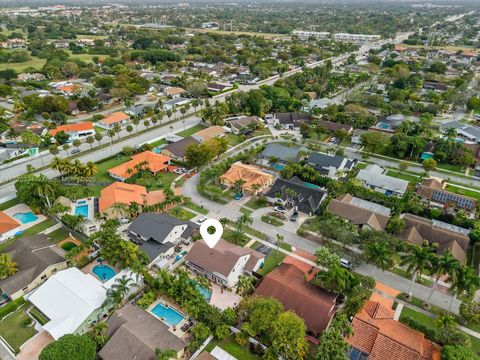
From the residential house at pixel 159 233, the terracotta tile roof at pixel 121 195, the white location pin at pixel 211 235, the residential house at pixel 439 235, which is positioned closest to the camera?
the white location pin at pixel 211 235

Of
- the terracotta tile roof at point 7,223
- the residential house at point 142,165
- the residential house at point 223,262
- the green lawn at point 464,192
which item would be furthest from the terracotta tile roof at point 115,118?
the green lawn at point 464,192

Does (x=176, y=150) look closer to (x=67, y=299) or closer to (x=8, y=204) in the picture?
(x=8, y=204)

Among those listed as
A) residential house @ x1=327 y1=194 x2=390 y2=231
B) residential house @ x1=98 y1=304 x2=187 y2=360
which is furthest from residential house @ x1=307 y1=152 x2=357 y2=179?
residential house @ x1=98 y1=304 x2=187 y2=360

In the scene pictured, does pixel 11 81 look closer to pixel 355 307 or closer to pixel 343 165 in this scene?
pixel 343 165

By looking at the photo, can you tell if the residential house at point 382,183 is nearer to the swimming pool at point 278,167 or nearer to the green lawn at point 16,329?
the swimming pool at point 278,167

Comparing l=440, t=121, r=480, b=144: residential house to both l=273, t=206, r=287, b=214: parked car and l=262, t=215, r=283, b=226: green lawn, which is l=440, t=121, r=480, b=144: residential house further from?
l=262, t=215, r=283, b=226: green lawn

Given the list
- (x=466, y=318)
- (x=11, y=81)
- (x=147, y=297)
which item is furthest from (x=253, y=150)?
(x=11, y=81)

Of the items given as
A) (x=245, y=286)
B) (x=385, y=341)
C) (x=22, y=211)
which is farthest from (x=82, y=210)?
Result: (x=385, y=341)
